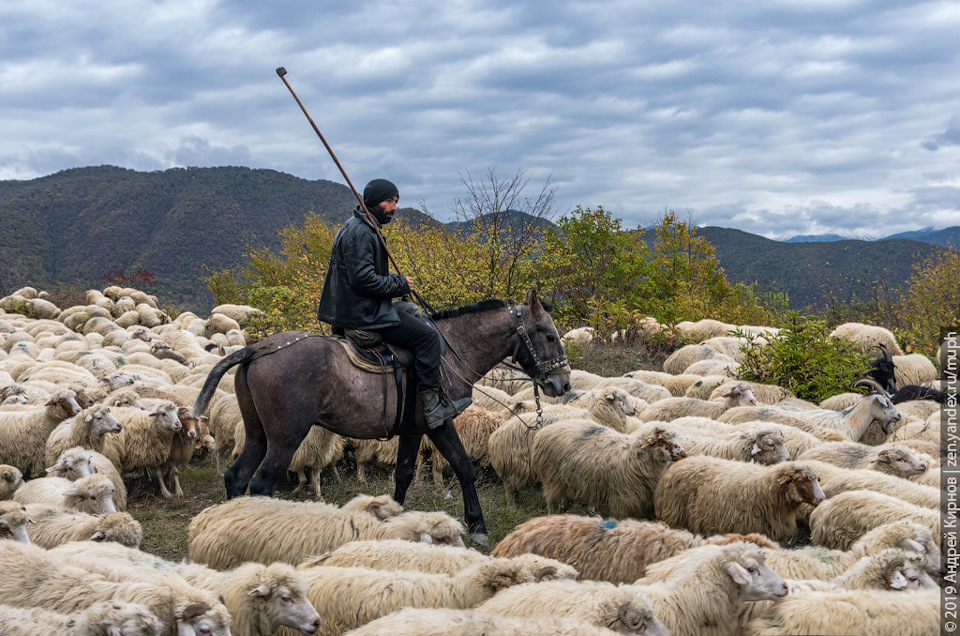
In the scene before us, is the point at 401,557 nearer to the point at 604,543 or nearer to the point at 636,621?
the point at 604,543

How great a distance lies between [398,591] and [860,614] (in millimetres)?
2339

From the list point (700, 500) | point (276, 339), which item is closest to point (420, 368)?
point (276, 339)

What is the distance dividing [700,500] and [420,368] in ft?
8.44

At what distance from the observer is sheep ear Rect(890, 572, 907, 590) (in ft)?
12.4

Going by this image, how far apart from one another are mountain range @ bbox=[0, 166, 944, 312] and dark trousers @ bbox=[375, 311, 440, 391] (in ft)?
171

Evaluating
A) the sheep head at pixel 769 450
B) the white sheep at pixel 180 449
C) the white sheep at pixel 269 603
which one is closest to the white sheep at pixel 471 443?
the white sheep at pixel 180 449

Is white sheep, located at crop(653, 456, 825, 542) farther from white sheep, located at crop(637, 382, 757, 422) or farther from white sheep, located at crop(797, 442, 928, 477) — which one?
white sheep, located at crop(637, 382, 757, 422)

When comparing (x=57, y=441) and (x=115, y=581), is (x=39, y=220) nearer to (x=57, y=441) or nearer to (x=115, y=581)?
(x=57, y=441)

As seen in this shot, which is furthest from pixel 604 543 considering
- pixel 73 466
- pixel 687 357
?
pixel 687 357

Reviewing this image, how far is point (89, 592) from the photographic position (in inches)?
148

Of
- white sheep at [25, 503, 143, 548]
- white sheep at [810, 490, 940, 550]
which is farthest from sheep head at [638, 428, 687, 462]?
white sheep at [25, 503, 143, 548]

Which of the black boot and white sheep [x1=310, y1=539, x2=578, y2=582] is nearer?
white sheep [x1=310, y1=539, x2=578, y2=582]

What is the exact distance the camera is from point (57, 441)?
7941 mm

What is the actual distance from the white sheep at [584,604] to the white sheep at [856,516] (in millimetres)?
2303
